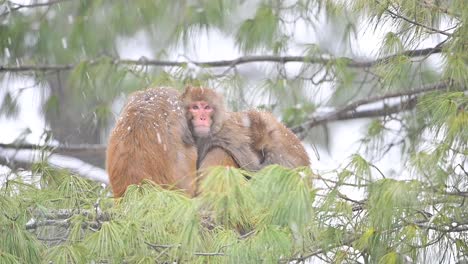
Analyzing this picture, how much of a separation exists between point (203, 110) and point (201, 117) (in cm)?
4

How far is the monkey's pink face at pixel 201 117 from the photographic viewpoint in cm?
600

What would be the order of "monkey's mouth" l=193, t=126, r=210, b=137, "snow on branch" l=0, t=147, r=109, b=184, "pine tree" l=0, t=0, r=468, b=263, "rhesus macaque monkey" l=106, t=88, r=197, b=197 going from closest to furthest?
1. "pine tree" l=0, t=0, r=468, b=263
2. "rhesus macaque monkey" l=106, t=88, r=197, b=197
3. "monkey's mouth" l=193, t=126, r=210, b=137
4. "snow on branch" l=0, t=147, r=109, b=184

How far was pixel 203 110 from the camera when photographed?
604 centimetres

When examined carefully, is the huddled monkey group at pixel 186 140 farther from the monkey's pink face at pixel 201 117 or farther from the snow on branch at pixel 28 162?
the snow on branch at pixel 28 162

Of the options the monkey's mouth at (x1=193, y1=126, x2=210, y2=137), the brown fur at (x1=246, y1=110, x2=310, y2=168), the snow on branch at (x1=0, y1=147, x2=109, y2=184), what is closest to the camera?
the monkey's mouth at (x1=193, y1=126, x2=210, y2=137)

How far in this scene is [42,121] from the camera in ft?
30.8

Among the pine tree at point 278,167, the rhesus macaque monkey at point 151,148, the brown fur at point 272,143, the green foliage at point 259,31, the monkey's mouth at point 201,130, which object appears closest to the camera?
the pine tree at point 278,167

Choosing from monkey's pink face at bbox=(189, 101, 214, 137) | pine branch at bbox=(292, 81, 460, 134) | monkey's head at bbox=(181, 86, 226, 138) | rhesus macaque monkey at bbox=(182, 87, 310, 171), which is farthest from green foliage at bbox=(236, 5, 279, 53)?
monkey's pink face at bbox=(189, 101, 214, 137)

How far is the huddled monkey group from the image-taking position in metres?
5.64

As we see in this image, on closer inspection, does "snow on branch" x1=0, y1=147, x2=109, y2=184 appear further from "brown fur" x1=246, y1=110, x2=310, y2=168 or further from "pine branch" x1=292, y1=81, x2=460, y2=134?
"brown fur" x1=246, y1=110, x2=310, y2=168

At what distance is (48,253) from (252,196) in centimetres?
99

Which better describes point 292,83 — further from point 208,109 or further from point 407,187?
point 407,187

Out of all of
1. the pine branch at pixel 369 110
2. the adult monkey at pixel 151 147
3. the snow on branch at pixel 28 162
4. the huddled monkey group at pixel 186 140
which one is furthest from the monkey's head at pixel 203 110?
the snow on branch at pixel 28 162

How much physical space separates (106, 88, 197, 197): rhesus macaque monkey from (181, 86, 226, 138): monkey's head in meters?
0.18
